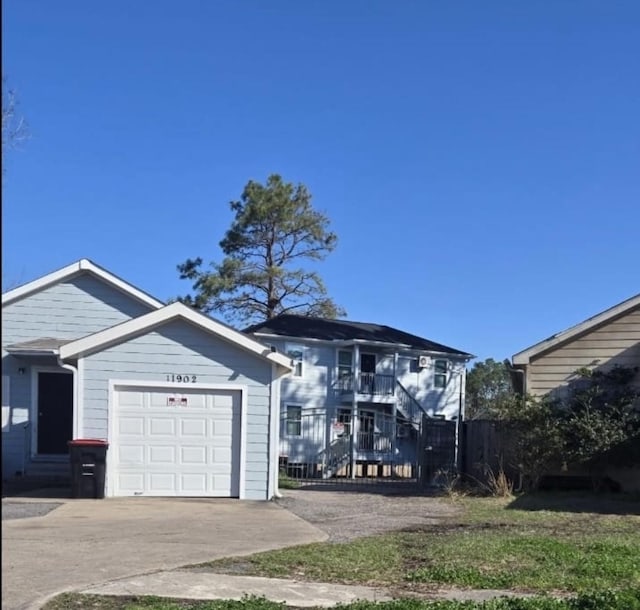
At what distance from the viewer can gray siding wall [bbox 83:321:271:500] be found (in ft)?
48.9

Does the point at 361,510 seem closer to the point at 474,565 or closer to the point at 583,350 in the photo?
the point at 474,565

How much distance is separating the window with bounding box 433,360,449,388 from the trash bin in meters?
21.4

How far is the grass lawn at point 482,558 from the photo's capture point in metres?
7.46

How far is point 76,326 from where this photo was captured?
18.7 metres

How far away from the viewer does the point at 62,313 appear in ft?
61.2

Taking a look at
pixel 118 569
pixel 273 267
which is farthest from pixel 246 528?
pixel 273 267

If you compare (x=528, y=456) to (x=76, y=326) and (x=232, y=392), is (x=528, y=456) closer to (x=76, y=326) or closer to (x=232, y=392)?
(x=232, y=392)

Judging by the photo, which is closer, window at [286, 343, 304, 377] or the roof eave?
the roof eave

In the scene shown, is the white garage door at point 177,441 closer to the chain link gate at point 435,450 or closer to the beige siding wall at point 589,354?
the chain link gate at point 435,450

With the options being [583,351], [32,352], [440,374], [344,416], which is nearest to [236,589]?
[32,352]

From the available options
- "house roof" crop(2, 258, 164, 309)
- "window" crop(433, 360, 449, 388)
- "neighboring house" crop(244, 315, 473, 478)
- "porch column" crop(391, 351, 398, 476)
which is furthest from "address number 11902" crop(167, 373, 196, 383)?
"window" crop(433, 360, 449, 388)

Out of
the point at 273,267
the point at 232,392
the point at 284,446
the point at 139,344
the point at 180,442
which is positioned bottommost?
the point at 284,446

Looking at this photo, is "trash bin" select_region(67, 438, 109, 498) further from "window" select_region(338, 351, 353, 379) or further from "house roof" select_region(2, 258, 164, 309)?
"window" select_region(338, 351, 353, 379)

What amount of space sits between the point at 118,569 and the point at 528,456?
10.7 meters
